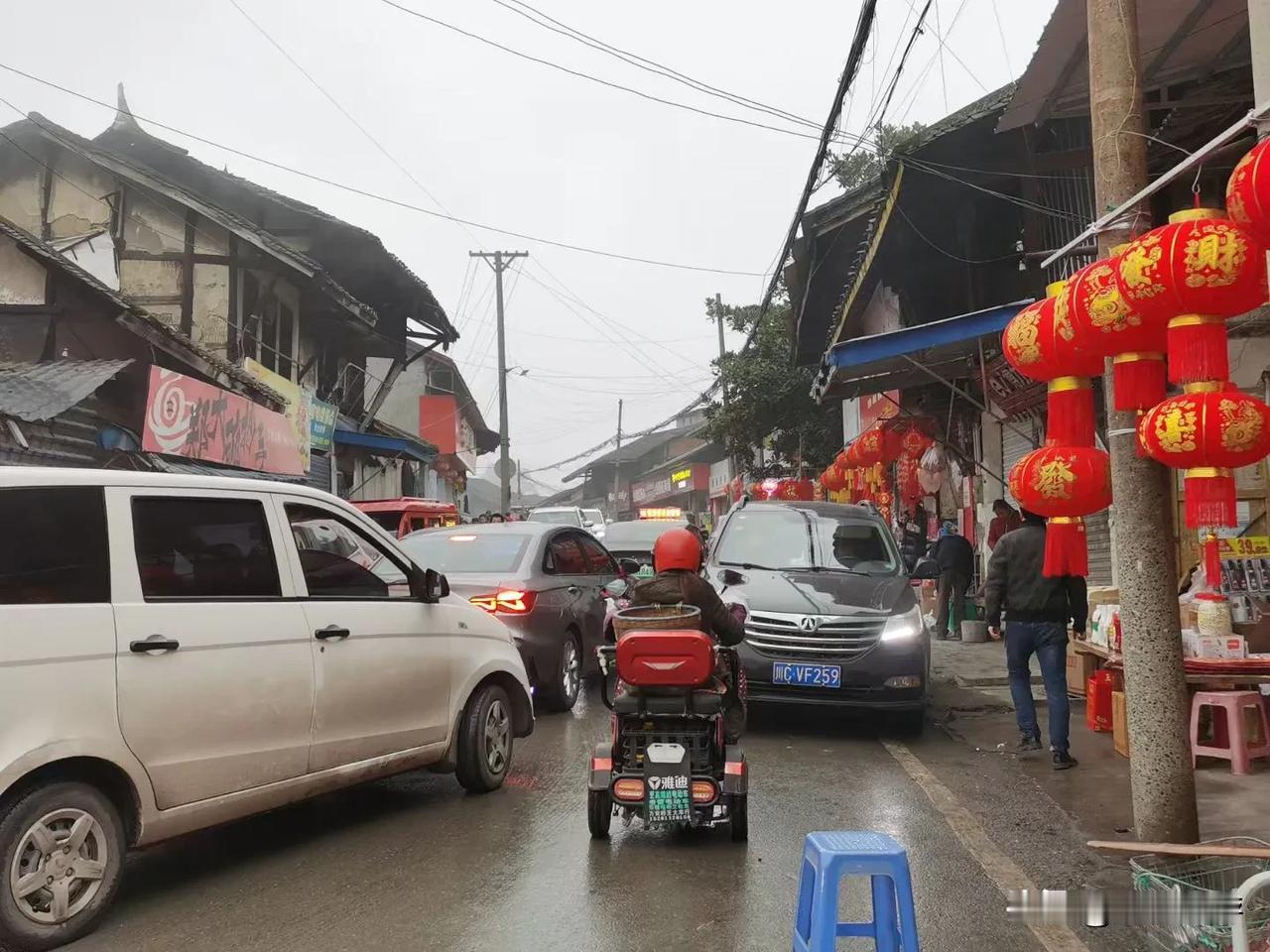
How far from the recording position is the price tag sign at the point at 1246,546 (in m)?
7.93

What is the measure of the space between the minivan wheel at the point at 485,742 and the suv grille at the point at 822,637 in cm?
224

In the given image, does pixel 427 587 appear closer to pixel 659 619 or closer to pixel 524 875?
Result: pixel 659 619

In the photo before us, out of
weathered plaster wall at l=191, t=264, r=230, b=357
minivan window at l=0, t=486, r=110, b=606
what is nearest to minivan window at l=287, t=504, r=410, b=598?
minivan window at l=0, t=486, r=110, b=606

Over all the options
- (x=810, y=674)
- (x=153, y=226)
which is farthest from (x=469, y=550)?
(x=153, y=226)

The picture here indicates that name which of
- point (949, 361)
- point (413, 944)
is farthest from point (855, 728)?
point (949, 361)

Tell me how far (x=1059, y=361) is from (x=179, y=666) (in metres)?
4.33

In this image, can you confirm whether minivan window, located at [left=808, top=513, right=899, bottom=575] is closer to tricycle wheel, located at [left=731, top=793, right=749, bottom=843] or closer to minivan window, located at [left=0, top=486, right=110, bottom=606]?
tricycle wheel, located at [left=731, top=793, right=749, bottom=843]

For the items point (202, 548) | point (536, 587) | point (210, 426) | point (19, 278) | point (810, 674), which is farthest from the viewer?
point (210, 426)

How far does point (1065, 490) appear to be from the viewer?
17.3ft

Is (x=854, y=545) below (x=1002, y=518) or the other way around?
below

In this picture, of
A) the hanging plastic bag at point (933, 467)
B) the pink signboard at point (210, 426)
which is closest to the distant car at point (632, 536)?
the hanging plastic bag at point (933, 467)

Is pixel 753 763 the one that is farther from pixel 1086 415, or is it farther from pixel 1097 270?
pixel 1097 270

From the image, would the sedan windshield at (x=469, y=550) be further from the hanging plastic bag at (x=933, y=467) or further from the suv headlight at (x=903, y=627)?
the hanging plastic bag at (x=933, y=467)

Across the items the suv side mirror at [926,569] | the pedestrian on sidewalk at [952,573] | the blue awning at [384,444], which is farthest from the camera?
the blue awning at [384,444]
